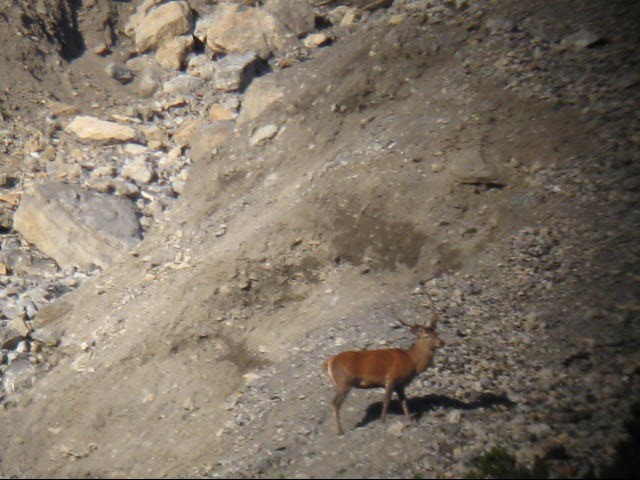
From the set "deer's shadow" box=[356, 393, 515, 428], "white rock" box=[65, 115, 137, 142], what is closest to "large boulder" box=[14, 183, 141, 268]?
"white rock" box=[65, 115, 137, 142]

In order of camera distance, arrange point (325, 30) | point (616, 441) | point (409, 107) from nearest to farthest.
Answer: point (616, 441), point (409, 107), point (325, 30)

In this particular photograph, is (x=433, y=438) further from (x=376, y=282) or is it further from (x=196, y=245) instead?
(x=196, y=245)

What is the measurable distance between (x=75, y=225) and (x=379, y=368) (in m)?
7.44

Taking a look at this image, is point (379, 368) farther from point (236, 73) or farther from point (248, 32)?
point (248, 32)

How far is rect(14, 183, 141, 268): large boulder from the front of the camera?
469 inches

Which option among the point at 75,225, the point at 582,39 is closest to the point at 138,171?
the point at 75,225

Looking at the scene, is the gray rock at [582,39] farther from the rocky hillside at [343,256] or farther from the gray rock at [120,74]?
the gray rock at [120,74]

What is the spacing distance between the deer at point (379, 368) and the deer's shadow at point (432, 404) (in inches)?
10.4

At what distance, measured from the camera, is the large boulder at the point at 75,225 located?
1192cm

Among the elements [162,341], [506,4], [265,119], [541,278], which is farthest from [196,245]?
[506,4]

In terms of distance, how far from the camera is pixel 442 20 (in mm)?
11328

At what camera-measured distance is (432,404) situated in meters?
6.81

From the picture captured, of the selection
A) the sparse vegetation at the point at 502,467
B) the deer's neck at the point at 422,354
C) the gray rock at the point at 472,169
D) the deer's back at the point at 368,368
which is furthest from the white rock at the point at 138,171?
the sparse vegetation at the point at 502,467

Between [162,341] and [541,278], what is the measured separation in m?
4.78
